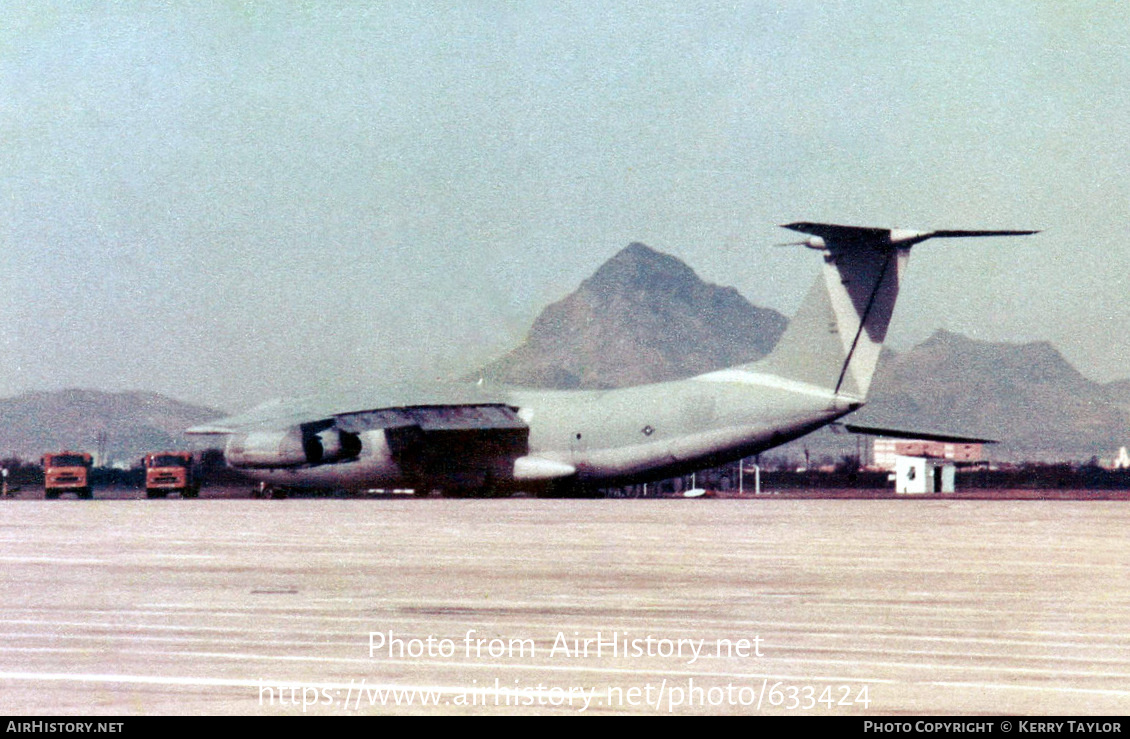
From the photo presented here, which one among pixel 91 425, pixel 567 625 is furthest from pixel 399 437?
pixel 91 425

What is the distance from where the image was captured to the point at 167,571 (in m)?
15.3

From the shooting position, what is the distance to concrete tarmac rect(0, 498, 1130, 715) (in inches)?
287

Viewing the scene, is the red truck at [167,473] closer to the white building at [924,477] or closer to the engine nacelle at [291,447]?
the engine nacelle at [291,447]

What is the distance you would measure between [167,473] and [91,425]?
425 feet

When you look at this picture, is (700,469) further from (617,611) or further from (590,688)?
(590,688)

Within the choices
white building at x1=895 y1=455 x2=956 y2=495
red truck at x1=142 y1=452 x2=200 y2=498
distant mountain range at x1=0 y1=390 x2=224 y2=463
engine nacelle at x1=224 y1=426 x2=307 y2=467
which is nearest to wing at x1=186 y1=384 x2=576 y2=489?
engine nacelle at x1=224 y1=426 x2=307 y2=467

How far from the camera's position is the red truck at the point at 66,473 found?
177ft

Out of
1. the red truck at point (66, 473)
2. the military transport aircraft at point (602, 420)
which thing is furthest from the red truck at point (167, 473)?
the military transport aircraft at point (602, 420)

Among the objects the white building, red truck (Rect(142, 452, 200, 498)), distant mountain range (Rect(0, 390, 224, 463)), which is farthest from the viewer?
distant mountain range (Rect(0, 390, 224, 463))

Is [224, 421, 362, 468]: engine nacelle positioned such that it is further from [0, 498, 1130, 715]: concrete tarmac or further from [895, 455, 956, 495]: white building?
[895, 455, 956, 495]: white building

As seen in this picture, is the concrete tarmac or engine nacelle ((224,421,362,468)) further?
engine nacelle ((224,421,362,468))

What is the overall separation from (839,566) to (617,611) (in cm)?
531

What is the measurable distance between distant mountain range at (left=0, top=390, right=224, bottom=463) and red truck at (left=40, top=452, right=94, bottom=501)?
9519cm

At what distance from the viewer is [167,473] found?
53.8 meters
